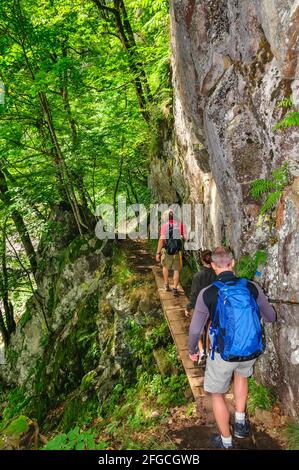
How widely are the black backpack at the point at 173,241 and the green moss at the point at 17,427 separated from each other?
4.85 m

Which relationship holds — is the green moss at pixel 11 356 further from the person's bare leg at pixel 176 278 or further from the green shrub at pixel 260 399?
the green shrub at pixel 260 399

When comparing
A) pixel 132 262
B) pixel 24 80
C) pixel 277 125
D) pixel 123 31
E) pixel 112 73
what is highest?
pixel 123 31

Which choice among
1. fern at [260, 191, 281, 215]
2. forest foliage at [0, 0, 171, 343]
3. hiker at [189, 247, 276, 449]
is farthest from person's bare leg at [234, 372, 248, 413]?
forest foliage at [0, 0, 171, 343]

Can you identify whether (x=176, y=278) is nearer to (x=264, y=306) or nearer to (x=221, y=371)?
(x=264, y=306)

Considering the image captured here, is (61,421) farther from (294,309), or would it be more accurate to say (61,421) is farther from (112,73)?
(112,73)

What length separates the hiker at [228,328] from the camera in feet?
12.4

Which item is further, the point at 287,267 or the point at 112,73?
the point at 112,73

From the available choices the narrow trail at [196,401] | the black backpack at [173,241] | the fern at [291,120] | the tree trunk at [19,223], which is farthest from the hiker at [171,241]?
the tree trunk at [19,223]

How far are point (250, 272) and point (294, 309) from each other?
105 centimetres

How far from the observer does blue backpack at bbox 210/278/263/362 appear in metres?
3.76

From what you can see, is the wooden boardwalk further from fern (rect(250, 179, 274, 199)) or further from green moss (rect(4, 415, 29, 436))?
fern (rect(250, 179, 274, 199))

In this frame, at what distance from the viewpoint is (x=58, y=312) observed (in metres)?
13.9

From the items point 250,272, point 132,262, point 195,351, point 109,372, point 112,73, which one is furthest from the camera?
point 112,73
